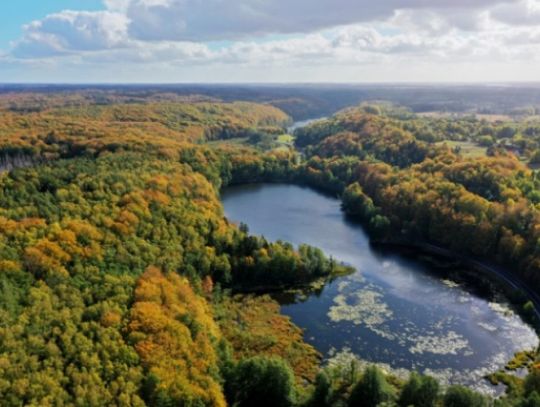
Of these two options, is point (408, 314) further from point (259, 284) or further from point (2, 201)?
point (2, 201)

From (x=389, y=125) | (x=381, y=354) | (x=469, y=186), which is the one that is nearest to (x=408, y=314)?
(x=381, y=354)

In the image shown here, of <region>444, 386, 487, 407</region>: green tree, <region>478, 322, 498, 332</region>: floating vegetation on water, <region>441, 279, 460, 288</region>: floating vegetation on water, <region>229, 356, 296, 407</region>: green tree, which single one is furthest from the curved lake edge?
<region>229, 356, 296, 407</region>: green tree

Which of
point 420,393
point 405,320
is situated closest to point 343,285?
point 405,320

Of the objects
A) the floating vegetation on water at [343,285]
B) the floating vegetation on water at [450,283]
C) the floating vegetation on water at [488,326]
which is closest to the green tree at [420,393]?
the floating vegetation on water at [488,326]

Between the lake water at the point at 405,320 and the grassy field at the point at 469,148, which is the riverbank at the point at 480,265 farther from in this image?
the grassy field at the point at 469,148

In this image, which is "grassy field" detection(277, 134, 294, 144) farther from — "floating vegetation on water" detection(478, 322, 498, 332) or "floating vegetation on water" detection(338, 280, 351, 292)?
"floating vegetation on water" detection(478, 322, 498, 332)

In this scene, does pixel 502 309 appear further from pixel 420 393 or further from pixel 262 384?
pixel 262 384
